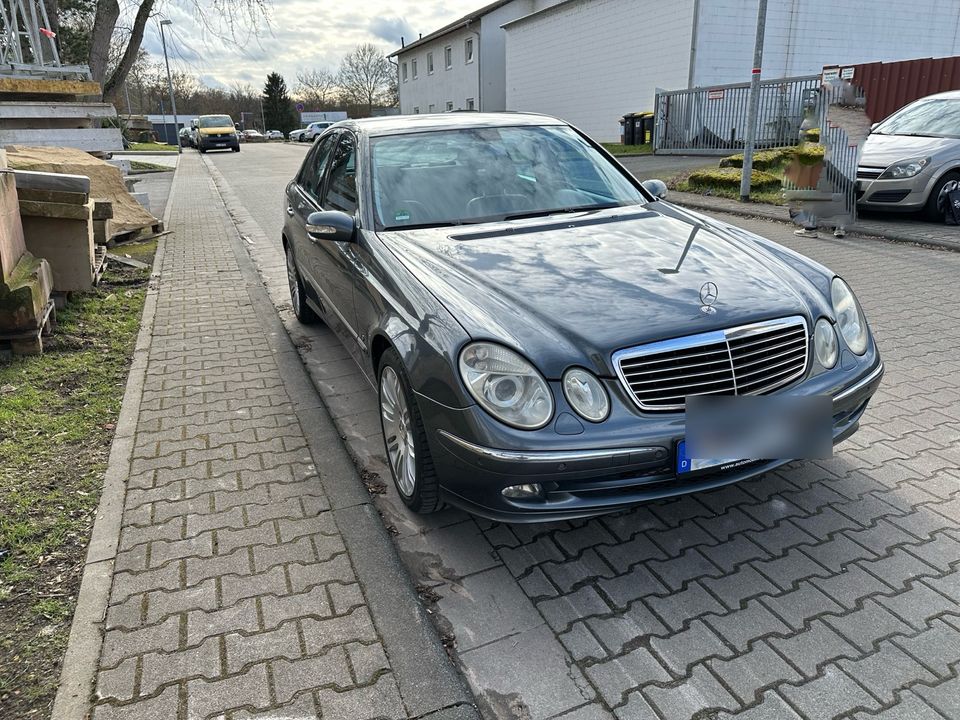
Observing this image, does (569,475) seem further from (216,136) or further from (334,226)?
(216,136)

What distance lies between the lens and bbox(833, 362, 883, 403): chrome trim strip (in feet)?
9.10

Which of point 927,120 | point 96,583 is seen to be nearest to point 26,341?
point 96,583

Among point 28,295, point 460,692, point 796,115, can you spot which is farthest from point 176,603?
point 796,115

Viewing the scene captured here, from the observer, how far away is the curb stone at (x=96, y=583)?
2.23 meters

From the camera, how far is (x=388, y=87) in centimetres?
6988

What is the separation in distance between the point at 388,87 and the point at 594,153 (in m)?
70.8

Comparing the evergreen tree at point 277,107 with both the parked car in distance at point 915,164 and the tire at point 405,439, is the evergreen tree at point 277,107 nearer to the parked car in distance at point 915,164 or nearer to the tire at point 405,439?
the parked car in distance at point 915,164

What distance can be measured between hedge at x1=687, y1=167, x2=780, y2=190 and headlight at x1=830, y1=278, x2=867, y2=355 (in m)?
9.72

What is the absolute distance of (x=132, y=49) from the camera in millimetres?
18906

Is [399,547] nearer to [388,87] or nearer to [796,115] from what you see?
[796,115]

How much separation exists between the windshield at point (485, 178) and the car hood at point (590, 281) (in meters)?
0.20

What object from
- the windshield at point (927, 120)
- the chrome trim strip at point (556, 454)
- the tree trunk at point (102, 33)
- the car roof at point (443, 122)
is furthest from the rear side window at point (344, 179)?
the tree trunk at point (102, 33)

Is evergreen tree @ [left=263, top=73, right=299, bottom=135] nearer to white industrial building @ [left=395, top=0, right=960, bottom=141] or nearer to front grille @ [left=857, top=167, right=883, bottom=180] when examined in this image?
white industrial building @ [left=395, top=0, right=960, bottom=141]

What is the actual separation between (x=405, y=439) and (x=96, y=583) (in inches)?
51.8
